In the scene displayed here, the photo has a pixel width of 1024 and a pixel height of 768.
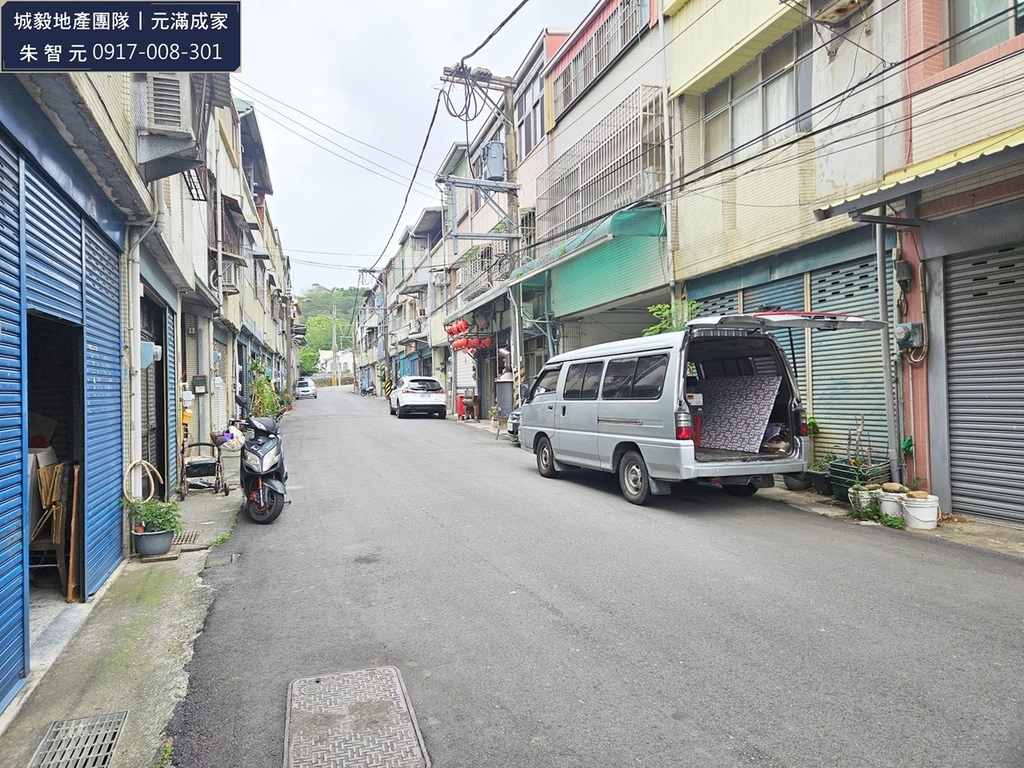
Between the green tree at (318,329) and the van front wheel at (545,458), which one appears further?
the green tree at (318,329)

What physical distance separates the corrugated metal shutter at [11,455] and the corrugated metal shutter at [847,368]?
8.67 metres

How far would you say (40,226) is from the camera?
4.27m

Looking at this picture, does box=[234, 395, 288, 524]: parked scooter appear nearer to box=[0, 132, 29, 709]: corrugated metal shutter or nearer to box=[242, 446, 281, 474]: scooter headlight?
box=[242, 446, 281, 474]: scooter headlight

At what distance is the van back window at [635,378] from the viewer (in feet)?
26.6

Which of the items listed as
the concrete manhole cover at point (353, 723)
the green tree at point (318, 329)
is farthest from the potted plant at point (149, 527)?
the green tree at point (318, 329)

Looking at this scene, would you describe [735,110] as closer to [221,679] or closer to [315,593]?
[315,593]

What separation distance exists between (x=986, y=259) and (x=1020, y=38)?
2.19 metres

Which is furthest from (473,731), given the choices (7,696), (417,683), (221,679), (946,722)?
A: (7,696)

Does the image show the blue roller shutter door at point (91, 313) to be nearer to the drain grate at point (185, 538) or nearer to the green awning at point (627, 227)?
the drain grate at point (185, 538)

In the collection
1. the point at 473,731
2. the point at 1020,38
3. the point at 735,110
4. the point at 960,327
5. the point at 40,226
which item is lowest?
the point at 473,731

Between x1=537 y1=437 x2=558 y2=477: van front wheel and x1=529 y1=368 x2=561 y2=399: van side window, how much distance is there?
2.69 ft

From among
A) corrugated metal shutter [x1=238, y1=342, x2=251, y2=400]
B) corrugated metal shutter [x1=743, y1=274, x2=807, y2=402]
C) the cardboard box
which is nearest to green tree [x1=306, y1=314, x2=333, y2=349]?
corrugated metal shutter [x1=238, y1=342, x2=251, y2=400]

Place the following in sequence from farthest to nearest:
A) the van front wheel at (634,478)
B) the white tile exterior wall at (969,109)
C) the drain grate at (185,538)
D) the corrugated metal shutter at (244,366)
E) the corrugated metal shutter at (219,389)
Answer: the corrugated metal shutter at (244,366) < the corrugated metal shutter at (219,389) < the van front wheel at (634,478) < the drain grate at (185,538) < the white tile exterior wall at (969,109)

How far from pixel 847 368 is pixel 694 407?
7.40 ft
